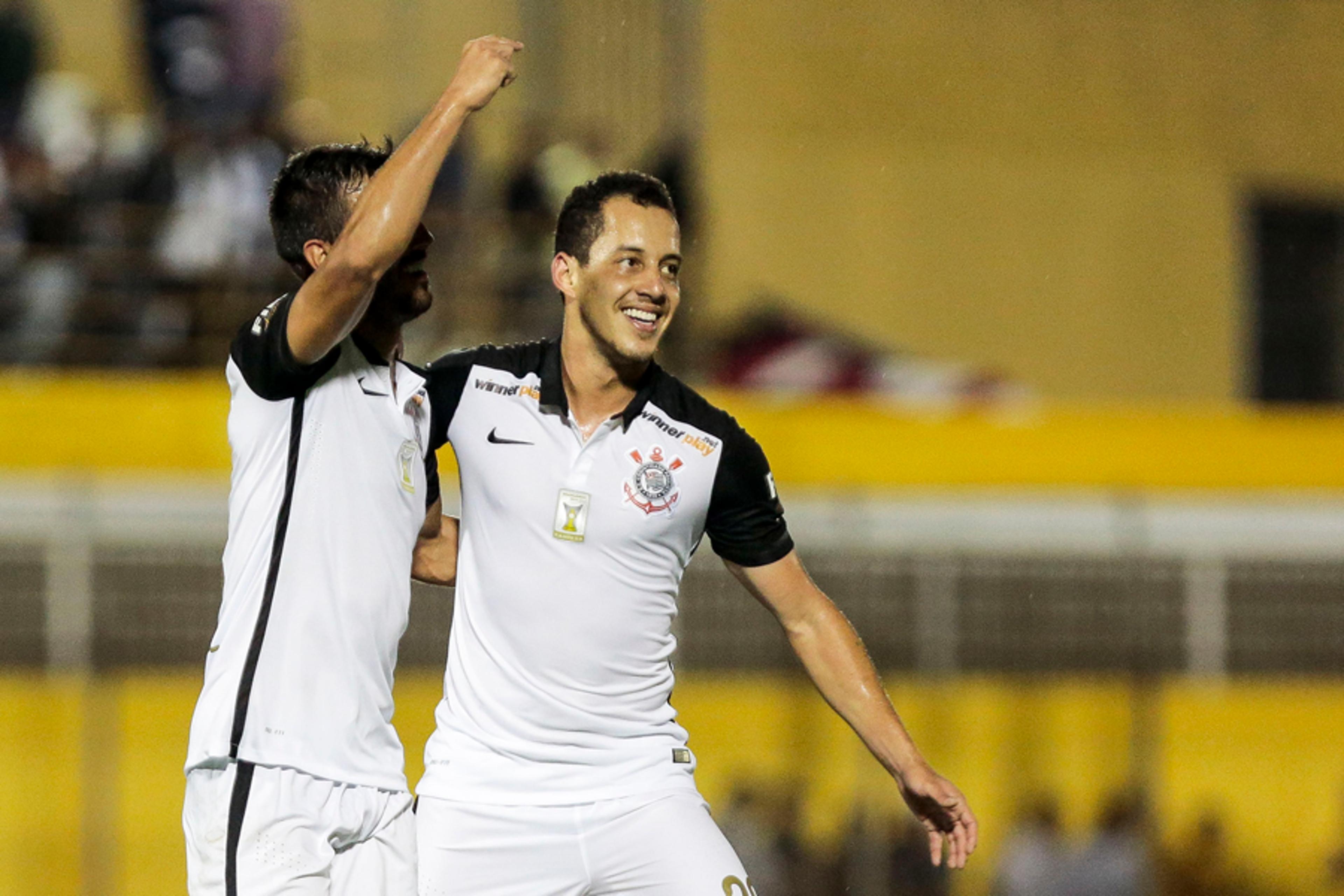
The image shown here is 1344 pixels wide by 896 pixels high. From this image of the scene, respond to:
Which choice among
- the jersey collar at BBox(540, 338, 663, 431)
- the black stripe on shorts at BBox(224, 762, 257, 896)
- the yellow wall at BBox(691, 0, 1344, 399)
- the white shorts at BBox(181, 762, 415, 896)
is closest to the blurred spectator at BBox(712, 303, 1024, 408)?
the yellow wall at BBox(691, 0, 1344, 399)

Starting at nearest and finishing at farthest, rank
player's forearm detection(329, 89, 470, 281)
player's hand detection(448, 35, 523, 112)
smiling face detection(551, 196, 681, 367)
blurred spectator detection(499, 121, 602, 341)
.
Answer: player's forearm detection(329, 89, 470, 281)
player's hand detection(448, 35, 523, 112)
smiling face detection(551, 196, 681, 367)
blurred spectator detection(499, 121, 602, 341)

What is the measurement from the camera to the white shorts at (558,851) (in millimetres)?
4379

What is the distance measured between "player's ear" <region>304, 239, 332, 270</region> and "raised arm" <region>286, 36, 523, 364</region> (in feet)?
0.52

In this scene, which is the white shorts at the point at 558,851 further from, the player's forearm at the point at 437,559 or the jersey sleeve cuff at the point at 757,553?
the jersey sleeve cuff at the point at 757,553

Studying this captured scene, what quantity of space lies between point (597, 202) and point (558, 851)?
5.10 feet

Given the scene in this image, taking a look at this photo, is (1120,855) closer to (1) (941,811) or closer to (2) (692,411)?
(1) (941,811)

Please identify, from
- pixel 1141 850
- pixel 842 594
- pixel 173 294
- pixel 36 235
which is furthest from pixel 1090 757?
pixel 36 235

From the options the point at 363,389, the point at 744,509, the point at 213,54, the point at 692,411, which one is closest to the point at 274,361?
the point at 363,389

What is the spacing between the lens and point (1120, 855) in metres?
9.30

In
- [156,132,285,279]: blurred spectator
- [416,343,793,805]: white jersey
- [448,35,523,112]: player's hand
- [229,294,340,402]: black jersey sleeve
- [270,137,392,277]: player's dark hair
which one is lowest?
[416,343,793,805]: white jersey

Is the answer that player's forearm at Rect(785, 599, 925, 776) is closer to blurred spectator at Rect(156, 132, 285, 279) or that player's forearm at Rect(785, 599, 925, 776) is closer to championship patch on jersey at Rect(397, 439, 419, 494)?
championship patch on jersey at Rect(397, 439, 419, 494)

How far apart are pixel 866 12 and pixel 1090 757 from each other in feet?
27.5

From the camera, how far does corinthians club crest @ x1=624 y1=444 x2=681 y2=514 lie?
175 inches

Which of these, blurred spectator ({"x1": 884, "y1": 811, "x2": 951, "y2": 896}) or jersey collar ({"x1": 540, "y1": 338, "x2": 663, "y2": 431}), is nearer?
jersey collar ({"x1": 540, "y1": 338, "x2": 663, "y2": 431})
